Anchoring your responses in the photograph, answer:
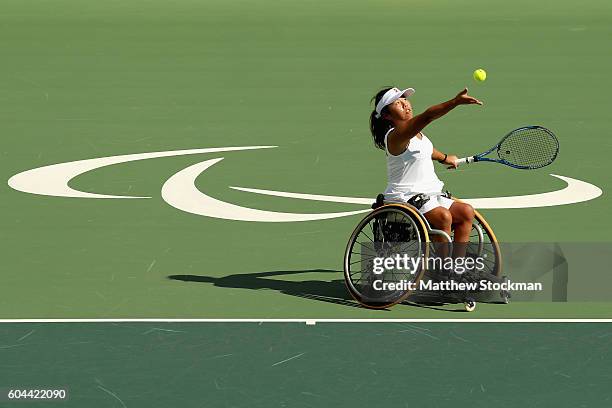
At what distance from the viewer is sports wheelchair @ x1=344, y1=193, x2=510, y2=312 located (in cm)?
1198

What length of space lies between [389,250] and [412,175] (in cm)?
64

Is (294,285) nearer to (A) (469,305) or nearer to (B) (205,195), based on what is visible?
(A) (469,305)

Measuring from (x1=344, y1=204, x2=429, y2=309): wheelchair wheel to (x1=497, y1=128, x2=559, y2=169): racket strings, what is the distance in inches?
51.5

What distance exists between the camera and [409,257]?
12.1m

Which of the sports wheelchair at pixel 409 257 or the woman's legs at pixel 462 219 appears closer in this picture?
the sports wheelchair at pixel 409 257

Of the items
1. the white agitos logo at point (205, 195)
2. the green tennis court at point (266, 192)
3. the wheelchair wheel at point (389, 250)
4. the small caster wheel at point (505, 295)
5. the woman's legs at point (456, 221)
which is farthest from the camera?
the white agitos logo at point (205, 195)

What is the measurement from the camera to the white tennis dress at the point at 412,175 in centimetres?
1222

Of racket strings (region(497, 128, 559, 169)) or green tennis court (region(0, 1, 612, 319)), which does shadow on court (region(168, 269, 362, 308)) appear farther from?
racket strings (region(497, 128, 559, 169))

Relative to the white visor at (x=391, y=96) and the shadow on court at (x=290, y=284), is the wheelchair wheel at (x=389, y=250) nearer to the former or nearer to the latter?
the shadow on court at (x=290, y=284)

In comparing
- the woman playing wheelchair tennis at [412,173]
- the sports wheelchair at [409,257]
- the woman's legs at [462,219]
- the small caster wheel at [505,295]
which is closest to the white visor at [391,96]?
the woman playing wheelchair tennis at [412,173]

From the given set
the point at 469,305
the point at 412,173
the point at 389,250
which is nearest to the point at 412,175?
the point at 412,173

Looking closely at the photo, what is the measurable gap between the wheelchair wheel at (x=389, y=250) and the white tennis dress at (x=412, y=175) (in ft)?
0.65
